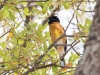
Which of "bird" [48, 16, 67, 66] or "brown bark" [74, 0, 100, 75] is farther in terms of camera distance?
"bird" [48, 16, 67, 66]

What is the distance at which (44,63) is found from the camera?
2521mm

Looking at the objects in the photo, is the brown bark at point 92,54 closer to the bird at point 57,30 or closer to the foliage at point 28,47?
the foliage at point 28,47

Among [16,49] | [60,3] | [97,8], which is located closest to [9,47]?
[16,49]

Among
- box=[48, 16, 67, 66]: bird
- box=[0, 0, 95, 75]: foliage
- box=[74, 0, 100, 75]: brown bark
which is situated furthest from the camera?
box=[48, 16, 67, 66]: bird

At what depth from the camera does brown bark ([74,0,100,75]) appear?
0.94m

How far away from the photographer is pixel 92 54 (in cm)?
94

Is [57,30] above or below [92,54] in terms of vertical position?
below

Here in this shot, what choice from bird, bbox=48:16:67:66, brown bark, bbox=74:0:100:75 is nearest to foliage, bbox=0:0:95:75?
bird, bbox=48:16:67:66

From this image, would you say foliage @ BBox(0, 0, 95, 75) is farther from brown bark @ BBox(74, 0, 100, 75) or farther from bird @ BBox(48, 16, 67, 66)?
brown bark @ BBox(74, 0, 100, 75)

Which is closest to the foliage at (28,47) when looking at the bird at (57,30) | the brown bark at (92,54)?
the bird at (57,30)

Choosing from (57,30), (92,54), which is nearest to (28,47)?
(57,30)

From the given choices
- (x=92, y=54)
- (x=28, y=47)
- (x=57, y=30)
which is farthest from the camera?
(x=57, y=30)

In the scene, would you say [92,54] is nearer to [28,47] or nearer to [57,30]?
[28,47]

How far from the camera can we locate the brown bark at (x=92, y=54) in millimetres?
936
